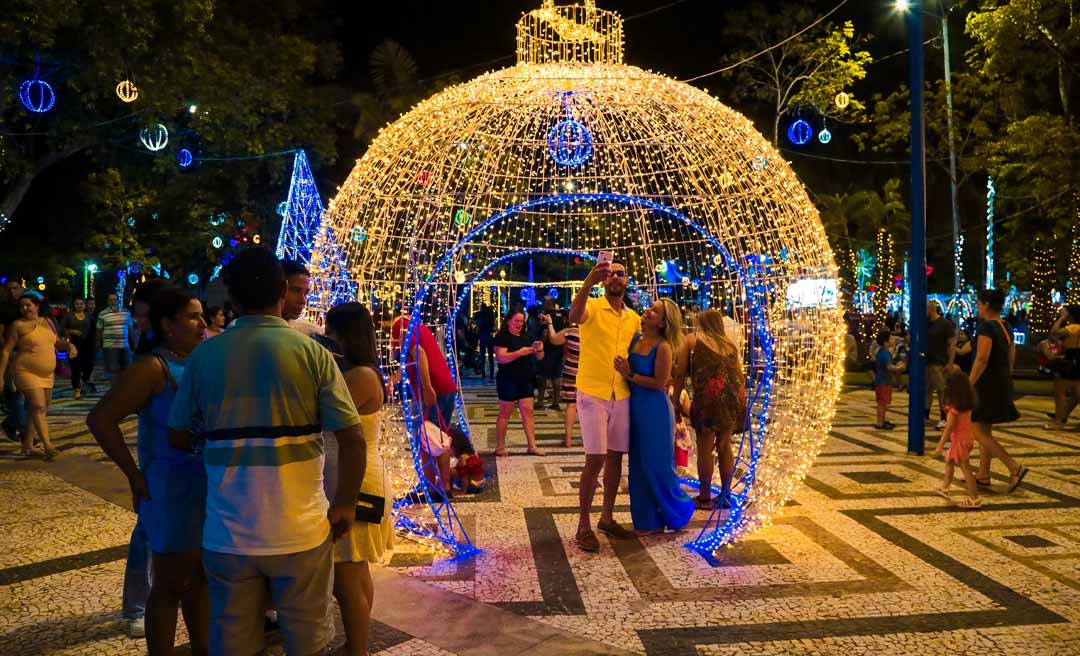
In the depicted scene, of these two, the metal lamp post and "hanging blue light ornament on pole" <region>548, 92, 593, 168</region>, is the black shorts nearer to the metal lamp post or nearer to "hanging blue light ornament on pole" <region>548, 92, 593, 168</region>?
"hanging blue light ornament on pole" <region>548, 92, 593, 168</region>

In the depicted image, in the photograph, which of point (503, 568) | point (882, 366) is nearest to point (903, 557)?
point (503, 568)

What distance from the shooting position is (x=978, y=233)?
33.8 meters

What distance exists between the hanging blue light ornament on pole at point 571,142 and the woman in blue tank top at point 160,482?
12.8ft

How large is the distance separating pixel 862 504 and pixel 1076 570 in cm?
175

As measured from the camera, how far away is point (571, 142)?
6422 mm

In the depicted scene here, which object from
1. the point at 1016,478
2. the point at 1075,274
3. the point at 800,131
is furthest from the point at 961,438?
the point at 1075,274

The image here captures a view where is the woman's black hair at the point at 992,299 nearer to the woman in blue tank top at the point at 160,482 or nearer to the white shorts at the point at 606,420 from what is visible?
the white shorts at the point at 606,420

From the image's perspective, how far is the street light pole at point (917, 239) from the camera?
8.69 m

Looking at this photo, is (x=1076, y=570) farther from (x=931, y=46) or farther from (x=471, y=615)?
(x=931, y=46)

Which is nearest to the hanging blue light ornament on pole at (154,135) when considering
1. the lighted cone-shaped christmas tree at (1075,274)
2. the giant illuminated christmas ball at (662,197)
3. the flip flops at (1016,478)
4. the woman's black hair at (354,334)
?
the giant illuminated christmas ball at (662,197)

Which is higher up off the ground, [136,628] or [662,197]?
[662,197]

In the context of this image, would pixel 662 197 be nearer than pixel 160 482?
No

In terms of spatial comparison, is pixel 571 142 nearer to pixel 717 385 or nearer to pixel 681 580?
pixel 717 385

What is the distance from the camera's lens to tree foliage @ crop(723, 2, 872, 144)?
76.0 feet
